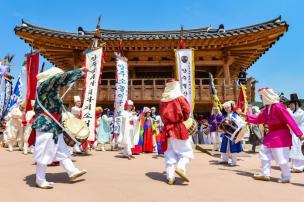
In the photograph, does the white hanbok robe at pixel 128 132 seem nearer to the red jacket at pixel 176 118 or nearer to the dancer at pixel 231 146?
the dancer at pixel 231 146

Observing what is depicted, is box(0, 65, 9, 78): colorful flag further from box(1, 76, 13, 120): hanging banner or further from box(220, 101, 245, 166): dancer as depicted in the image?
box(220, 101, 245, 166): dancer

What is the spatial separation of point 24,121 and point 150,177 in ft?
18.2

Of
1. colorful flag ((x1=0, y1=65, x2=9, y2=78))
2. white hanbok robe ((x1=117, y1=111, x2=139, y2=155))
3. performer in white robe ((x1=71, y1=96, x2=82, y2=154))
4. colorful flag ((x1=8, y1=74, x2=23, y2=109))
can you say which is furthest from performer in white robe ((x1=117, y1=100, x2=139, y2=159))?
colorful flag ((x1=0, y1=65, x2=9, y2=78))

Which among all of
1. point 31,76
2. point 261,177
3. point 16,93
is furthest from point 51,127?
point 16,93

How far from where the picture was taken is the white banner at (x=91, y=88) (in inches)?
314

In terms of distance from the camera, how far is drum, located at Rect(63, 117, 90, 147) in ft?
14.8

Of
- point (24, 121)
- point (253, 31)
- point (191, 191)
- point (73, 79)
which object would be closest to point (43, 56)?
point (24, 121)

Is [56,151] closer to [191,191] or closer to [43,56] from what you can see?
[191,191]

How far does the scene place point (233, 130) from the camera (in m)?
6.29

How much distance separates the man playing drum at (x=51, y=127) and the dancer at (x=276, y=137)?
325 centimetres

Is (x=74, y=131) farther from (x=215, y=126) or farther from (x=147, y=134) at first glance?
(x=215, y=126)

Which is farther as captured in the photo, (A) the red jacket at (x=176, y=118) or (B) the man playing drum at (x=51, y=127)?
(A) the red jacket at (x=176, y=118)

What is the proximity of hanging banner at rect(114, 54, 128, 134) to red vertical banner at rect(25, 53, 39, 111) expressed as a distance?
8.79 feet

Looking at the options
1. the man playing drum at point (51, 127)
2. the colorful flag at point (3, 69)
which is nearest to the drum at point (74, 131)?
the man playing drum at point (51, 127)
